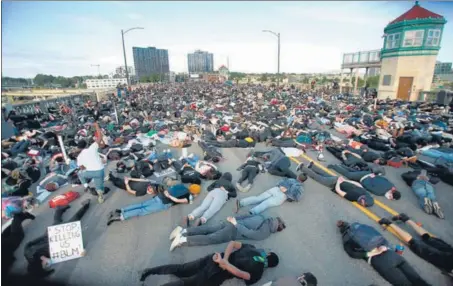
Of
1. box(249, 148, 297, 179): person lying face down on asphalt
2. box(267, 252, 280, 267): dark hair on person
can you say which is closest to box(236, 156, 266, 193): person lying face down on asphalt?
box(249, 148, 297, 179): person lying face down on asphalt

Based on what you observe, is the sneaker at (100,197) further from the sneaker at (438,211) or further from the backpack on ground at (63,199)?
the sneaker at (438,211)

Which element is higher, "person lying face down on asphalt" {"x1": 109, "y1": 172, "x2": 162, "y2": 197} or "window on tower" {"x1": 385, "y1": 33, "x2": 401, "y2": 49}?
"window on tower" {"x1": 385, "y1": 33, "x2": 401, "y2": 49}

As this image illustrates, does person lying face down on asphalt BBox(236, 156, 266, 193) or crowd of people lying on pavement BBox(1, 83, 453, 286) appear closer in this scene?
crowd of people lying on pavement BBox(1, 83, 453, 286)

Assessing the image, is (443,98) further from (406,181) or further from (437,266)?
(437,266)

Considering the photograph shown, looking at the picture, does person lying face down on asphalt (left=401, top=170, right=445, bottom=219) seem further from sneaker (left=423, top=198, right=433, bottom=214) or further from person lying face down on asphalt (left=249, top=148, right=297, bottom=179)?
person lying face down on asphalt (left=249, top=148, right=297, bottom=179)

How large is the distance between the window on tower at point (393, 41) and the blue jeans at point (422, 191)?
2041 centimetres

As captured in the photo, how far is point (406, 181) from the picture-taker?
5855 mm

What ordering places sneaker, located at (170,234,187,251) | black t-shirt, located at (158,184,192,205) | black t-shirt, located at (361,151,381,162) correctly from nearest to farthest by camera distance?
sneaker, located at (170,234,187,251), black t-shirt, located at (158,184,192,205), black t-shirt, located at (361,151,381,162)

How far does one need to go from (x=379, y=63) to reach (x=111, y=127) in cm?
2519

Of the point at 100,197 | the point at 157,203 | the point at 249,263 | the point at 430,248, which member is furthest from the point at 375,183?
the point at 100,197

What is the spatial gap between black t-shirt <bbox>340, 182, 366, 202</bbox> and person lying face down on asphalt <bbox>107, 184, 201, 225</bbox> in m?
3.33

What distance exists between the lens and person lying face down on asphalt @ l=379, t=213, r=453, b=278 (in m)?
3.17

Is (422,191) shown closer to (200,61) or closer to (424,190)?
(424,190)

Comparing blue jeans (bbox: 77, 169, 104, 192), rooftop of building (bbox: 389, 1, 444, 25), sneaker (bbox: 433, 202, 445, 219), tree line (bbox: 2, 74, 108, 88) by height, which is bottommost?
sneaker (bbox: 433, 202, 445, 219)
